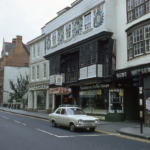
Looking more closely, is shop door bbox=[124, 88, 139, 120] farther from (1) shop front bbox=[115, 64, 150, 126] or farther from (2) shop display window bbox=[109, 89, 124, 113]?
(2) shop display window bbox=[109, 89, 124, 113]

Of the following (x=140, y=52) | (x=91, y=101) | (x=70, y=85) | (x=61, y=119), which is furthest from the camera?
(x=70, y=85)

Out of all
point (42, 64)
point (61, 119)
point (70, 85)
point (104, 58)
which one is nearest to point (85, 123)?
point (61, 119)

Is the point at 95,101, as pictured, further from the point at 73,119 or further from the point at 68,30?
the point at 68,30

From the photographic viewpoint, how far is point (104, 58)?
19.2 m

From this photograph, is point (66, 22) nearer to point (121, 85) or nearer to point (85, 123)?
point (121, 85)

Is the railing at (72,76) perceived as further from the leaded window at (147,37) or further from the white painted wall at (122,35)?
the leaded window at (147,37)

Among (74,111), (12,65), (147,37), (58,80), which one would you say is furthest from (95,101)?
(12,65)

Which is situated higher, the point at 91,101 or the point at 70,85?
the point at 70,85

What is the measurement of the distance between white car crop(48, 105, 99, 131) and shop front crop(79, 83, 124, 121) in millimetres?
4718

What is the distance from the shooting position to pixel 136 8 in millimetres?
16891

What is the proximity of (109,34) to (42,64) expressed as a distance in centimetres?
1424

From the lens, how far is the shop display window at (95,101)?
19198 mm

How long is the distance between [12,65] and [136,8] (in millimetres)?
43744

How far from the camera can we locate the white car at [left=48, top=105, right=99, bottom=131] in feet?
41.6
